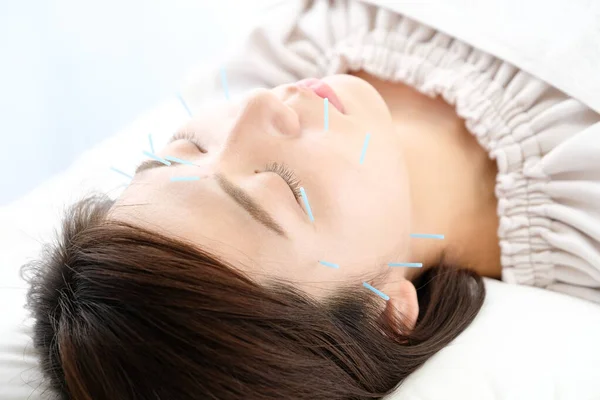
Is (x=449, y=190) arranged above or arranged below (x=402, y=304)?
above

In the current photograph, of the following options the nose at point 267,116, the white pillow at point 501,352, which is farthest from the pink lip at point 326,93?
the white pillow at point 501,352

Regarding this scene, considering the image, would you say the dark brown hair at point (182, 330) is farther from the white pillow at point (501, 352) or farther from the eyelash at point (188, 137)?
the eyelash at point (188, 137)

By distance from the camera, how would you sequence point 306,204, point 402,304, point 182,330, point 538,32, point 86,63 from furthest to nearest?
1. point 86,63
2. point 538,32
3. point 402,304
4. point 306,204
5. point 182,330

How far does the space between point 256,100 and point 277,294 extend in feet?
1.00

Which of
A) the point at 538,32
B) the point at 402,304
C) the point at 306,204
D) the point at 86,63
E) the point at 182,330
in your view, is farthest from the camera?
the point at 86,63

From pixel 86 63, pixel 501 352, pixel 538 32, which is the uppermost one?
pixel 538 32

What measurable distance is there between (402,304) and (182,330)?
0.40 m

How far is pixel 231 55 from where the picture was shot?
1460mm

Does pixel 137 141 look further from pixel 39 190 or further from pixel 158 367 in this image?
pixel 158 367

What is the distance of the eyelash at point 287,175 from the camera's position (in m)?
0.89

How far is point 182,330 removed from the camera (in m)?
0.76

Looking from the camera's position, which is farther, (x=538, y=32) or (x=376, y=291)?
(x=538, y=32)

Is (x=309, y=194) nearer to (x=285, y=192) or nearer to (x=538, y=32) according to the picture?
(x=285, y=192)

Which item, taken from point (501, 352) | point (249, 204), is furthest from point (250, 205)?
point (501, 352)
